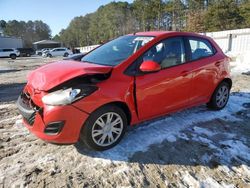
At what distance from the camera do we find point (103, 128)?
3.66 meters

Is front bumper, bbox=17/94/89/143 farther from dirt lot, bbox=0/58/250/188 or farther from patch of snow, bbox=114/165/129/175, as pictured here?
patch of snow, bbox=114/165/129/175

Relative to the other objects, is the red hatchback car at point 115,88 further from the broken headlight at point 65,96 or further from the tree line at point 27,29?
the tree line at point 27,29

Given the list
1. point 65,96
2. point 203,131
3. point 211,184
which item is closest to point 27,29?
point 203,131

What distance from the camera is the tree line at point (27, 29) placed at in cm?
9969

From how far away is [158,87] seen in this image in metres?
4.09

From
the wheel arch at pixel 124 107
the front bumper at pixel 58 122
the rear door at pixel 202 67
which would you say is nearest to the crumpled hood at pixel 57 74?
the front bumper at pixel 58 122

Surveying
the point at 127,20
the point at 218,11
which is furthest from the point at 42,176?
the point at 127,20

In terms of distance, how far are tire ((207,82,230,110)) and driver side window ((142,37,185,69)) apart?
1.35 m

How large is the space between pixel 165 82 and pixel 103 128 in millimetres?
1274

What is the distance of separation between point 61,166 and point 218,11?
1714 inches

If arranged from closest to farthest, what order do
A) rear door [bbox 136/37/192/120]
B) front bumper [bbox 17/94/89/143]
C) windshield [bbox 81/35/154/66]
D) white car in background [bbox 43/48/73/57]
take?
front bumper [bbox 17/94/89/143] → rear door [bbox 136/37/192/120] → windshield [bbox 81/35/154/66] → white car in background [bbox 43/48/73/57]

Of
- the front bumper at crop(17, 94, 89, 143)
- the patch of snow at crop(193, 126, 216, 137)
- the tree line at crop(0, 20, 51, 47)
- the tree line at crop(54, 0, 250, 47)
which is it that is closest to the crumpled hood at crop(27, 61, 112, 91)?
the front bumper at crop(17, 94, 89, 143)

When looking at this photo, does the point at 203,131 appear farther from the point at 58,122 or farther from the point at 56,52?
the point at 56,52

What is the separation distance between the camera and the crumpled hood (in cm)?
347
